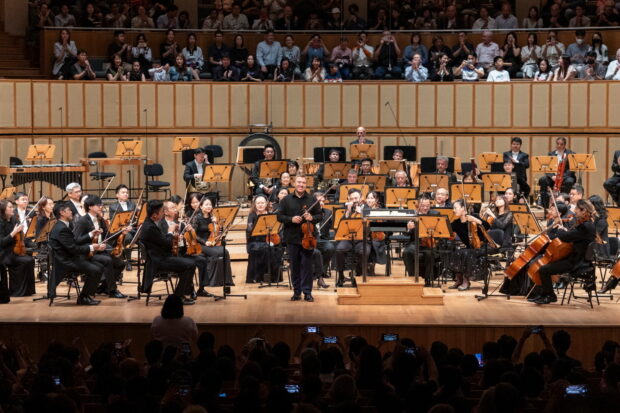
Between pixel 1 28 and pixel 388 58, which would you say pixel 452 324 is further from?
pixel 1 28

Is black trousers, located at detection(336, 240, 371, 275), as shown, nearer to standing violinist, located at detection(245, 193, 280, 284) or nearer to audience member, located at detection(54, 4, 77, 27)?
standing violinist, located at detection(245, 193, 280, 284)

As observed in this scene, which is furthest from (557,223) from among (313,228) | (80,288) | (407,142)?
(407,142)

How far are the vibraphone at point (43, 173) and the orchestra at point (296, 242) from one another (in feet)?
10.1

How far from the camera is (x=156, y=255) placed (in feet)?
39.1

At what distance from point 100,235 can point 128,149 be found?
5.97m

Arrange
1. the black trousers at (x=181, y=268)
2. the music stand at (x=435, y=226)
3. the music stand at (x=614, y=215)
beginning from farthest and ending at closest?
the music stand at (x=614, y=215) < the music stand at (x=435, y=226) < the black trousers at (x=181, y=268)

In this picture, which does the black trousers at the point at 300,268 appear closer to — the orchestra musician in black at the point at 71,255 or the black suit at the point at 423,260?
the black suit at the point at 423,260

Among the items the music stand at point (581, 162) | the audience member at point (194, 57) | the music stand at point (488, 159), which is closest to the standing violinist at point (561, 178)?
the music stand at point (581, 162)

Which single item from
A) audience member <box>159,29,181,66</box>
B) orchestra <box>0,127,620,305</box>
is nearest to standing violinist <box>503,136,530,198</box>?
orchestra <box>0,127,620,305</box>

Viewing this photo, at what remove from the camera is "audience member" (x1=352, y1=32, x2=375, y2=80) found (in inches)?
792

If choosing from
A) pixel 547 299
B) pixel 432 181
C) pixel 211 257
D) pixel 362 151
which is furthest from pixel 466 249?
pixel 362 151

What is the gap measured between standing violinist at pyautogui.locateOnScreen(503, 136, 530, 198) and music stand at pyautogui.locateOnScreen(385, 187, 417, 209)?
3.66 meters

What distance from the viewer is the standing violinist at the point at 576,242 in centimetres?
1164

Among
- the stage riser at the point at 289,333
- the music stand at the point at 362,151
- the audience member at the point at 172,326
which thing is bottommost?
the stage riser at the point at 289,333
